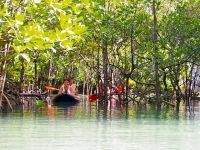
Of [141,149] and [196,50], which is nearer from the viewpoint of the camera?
[141,149]

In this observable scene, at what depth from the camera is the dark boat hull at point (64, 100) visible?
17.7 metres

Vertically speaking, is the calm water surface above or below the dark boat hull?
below

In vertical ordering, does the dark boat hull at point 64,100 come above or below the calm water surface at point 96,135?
above

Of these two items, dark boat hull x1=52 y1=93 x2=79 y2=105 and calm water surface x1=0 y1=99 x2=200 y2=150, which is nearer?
calm water surface x1=0 y1=99 x2=200 y2=150

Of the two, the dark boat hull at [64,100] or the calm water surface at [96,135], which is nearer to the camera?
the calm water surface at [96,135]

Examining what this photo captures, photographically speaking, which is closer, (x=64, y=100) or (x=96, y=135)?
(x=96, y=135)

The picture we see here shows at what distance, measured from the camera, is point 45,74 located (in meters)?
31.3

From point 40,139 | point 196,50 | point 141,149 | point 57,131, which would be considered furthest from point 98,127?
point 196,50

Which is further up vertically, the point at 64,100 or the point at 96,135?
the point at 64,100

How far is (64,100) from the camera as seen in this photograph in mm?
17891

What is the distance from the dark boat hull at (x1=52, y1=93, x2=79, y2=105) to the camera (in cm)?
1770

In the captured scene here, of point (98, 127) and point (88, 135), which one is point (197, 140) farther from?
point (98, 127)

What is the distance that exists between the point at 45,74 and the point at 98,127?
74.9 ft

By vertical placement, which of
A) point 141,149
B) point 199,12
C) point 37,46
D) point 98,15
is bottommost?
point 141,149
